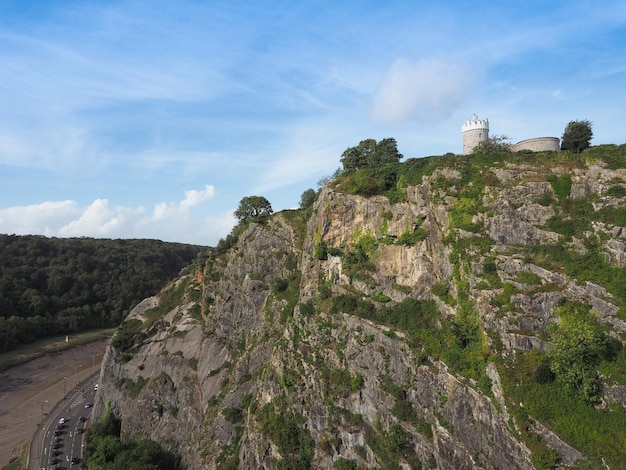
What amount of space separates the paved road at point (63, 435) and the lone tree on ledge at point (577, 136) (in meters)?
82.9

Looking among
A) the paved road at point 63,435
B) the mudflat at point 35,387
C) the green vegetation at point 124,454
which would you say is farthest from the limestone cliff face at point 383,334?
the mudflat at point 35,387

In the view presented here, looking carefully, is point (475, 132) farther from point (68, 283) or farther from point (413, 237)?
point (68, 283)

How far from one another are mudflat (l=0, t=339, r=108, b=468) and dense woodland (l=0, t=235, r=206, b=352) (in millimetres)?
13715

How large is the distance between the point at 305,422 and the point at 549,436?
77.0 ft

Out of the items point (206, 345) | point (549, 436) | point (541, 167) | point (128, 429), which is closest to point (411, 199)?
point (541, 167)

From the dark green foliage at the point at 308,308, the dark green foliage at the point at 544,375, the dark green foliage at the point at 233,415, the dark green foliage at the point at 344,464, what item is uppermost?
the dark green foliage at the point at 308,308

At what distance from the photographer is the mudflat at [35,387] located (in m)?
75.4

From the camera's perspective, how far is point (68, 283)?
468 ft

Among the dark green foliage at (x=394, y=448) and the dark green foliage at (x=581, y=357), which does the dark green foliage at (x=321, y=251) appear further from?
the dark green foliage at (x=581, y=357)

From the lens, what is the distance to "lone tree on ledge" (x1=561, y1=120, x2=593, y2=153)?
4200cm

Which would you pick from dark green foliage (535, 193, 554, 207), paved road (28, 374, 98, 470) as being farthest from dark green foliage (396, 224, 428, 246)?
paved road (28, 374, 98, 470)

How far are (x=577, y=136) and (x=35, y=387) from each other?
403ft

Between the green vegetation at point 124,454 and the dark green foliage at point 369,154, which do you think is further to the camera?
the dark green foliage at point 369,154

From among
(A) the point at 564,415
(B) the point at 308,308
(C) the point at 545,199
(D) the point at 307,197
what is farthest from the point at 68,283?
(A) the point at 564,415
